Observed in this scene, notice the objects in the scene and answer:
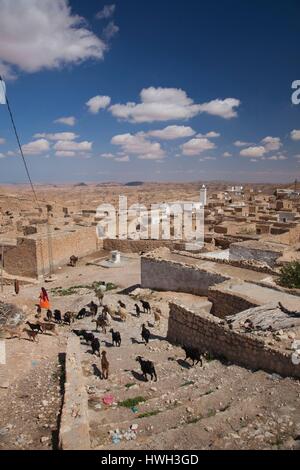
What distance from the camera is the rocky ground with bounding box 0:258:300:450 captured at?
5.23 metres

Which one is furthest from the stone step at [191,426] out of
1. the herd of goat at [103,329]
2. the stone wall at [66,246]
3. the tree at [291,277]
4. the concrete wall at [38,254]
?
the stone wall at [66,246]

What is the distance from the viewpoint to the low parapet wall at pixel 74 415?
17.3 feet

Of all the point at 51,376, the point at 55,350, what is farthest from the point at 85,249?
the point at 51,376

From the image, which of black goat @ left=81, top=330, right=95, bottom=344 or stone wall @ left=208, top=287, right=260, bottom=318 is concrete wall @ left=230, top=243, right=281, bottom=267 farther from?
black goat @ left=81, top=330, right=95, bottom=344

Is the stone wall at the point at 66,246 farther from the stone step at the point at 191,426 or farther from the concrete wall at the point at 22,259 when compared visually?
the stone step at the point at 191,426

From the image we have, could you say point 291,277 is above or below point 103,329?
above

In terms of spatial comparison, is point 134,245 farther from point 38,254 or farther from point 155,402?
point 155,402

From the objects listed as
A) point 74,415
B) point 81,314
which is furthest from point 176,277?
point 74,415

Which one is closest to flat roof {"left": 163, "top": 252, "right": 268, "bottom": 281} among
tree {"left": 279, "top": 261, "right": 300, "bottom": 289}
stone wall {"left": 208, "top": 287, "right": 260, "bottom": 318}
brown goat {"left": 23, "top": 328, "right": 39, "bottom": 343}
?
tree {"left": 279, "top": 261, "right": 300, "bottom": 289}

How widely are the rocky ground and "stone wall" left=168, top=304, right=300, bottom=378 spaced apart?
0.25m

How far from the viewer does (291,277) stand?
13742 millimetres

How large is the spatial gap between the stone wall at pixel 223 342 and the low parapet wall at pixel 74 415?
9.90 ft

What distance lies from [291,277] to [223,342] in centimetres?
624

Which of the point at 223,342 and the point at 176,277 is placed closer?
the point at 223,342
